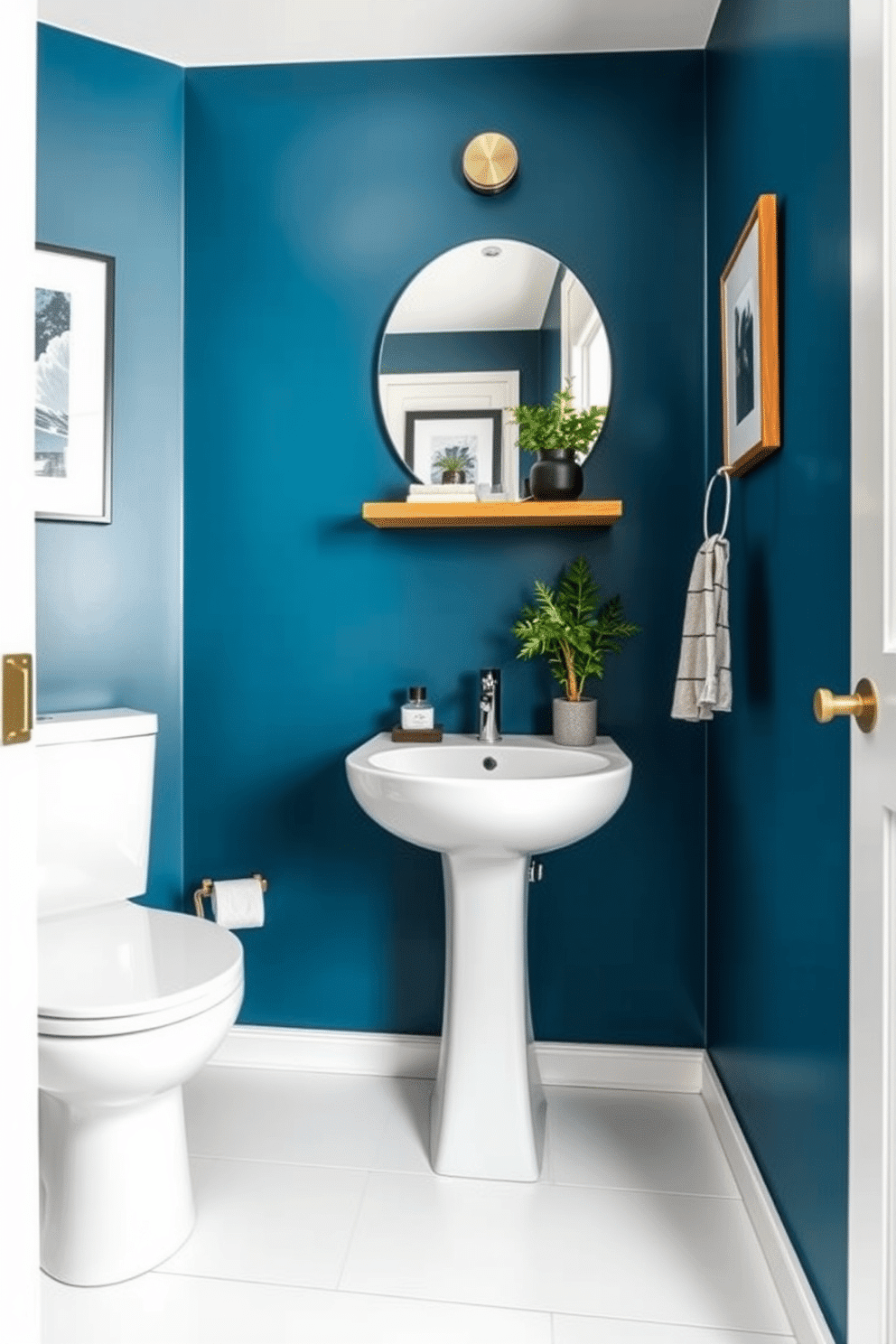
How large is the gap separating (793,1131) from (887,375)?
109cm

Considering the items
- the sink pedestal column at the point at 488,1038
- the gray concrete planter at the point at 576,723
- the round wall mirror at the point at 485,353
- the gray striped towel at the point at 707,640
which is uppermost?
the round wall mirror at the point at 485,353

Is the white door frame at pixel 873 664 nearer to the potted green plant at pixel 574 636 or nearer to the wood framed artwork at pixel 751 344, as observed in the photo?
the wood framed artwork at pixel 751 344

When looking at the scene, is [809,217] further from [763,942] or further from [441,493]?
[763,942]

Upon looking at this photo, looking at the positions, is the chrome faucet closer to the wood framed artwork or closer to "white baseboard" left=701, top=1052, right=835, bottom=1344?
the wood framed artwork

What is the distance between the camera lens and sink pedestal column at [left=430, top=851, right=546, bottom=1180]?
5.54 feet

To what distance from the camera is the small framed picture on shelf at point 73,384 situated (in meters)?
1.96

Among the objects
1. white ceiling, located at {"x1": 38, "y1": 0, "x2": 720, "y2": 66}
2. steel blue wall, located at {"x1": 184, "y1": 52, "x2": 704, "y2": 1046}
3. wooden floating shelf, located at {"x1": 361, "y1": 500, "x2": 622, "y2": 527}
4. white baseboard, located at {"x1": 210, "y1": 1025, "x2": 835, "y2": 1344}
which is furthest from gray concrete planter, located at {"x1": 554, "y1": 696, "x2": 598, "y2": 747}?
white ceiling, located at {"x1": 38, "y1": 0, "x2": 720, "y2": 66}

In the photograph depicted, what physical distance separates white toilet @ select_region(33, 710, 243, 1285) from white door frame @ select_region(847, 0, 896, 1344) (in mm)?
976

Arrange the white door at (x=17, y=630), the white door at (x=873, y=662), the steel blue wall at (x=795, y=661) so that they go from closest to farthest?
the white door at (x=17, y=630) < the white door at (x=873, y=662) < the steel blue wall at (x=795, y=661)

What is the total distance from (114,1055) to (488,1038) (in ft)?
2.33

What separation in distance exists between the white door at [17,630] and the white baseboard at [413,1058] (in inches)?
53.8

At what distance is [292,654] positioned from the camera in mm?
2125

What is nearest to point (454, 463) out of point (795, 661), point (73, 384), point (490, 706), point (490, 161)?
point (490, 706)

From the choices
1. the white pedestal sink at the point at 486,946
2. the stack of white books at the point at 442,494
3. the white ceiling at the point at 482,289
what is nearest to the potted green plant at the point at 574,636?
the white pedestal sink at the point at 486,946
